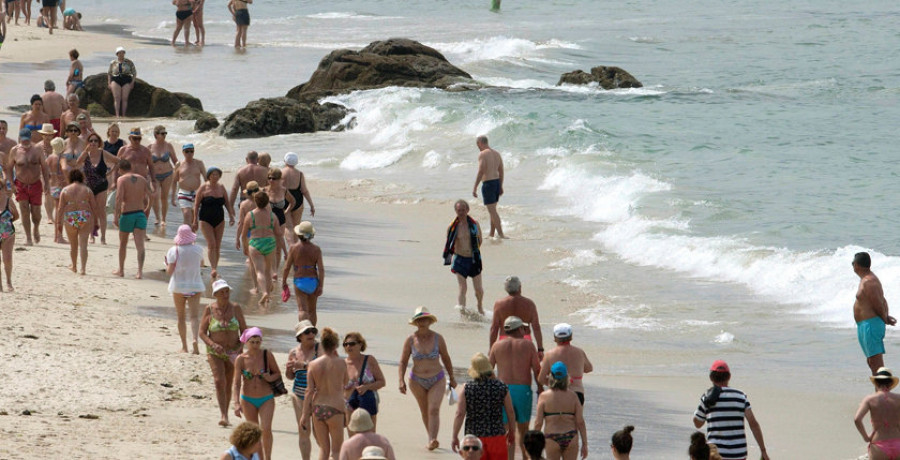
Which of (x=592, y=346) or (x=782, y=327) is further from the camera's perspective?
(x=782, y=327)

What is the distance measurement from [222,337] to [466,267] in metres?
4.37

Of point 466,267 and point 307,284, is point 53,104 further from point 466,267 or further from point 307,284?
point 307,284

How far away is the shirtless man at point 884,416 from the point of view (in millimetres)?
8859

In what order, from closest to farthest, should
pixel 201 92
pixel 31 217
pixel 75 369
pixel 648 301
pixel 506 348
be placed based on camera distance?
1. pixel 506 348
2. pixel 75 369
3. pixel 648 301
4. pixel 31 217
5. pixel 201 92

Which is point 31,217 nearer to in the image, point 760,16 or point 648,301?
point 648,301

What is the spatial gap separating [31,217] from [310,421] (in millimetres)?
8730

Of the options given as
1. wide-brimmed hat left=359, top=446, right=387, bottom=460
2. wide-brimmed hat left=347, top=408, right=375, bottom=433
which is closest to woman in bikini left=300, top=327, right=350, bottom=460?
wide-brimmed hat left=347, top=408, right=375, bottom=433

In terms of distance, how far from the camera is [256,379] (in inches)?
348

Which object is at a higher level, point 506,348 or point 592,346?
point 506,348

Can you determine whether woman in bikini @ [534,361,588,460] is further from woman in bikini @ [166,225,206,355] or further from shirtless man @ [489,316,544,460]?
woman in bikini @ [166,225,206,355]

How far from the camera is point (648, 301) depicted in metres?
15.0

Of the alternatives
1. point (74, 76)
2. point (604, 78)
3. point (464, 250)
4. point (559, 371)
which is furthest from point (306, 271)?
point (604, 78)

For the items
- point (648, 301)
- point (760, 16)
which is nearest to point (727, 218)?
point (648, 301)

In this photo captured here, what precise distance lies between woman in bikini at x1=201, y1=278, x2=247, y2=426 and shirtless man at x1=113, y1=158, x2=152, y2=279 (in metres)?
4.66
